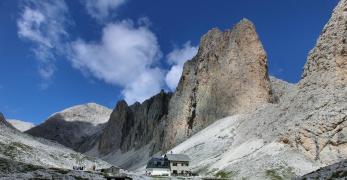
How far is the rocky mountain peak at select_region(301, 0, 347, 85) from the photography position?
113 metres

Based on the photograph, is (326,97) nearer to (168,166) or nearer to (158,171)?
(168,166)

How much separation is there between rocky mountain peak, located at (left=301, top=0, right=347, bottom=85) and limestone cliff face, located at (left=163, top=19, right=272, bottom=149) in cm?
4836

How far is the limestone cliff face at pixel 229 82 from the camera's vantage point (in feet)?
570

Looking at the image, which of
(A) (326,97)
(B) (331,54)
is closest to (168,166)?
(A) (326,97)

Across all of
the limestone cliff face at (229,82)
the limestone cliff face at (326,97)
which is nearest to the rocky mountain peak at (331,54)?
the limestone cliff face at (326,97)

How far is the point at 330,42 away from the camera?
389ft

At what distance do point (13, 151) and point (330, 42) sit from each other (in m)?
80.3

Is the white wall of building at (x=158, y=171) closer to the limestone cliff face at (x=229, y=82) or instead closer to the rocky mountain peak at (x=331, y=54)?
the rocky mountain peak at (x=331, y=54)

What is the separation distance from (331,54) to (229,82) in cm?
6840

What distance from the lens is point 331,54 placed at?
11538cm

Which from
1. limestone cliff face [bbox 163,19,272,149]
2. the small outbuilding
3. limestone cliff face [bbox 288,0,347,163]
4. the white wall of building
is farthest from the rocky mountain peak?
limestone cliff face [bbox 163,19,272,149]

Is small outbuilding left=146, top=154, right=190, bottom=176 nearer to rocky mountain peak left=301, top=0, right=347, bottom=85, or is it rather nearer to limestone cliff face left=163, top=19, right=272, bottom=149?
rocky mountain peak left=301, top=0, right=347, bottom=85

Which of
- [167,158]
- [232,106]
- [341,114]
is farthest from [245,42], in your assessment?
[341,114]

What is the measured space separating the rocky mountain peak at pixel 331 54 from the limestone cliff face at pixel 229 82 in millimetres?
48355
